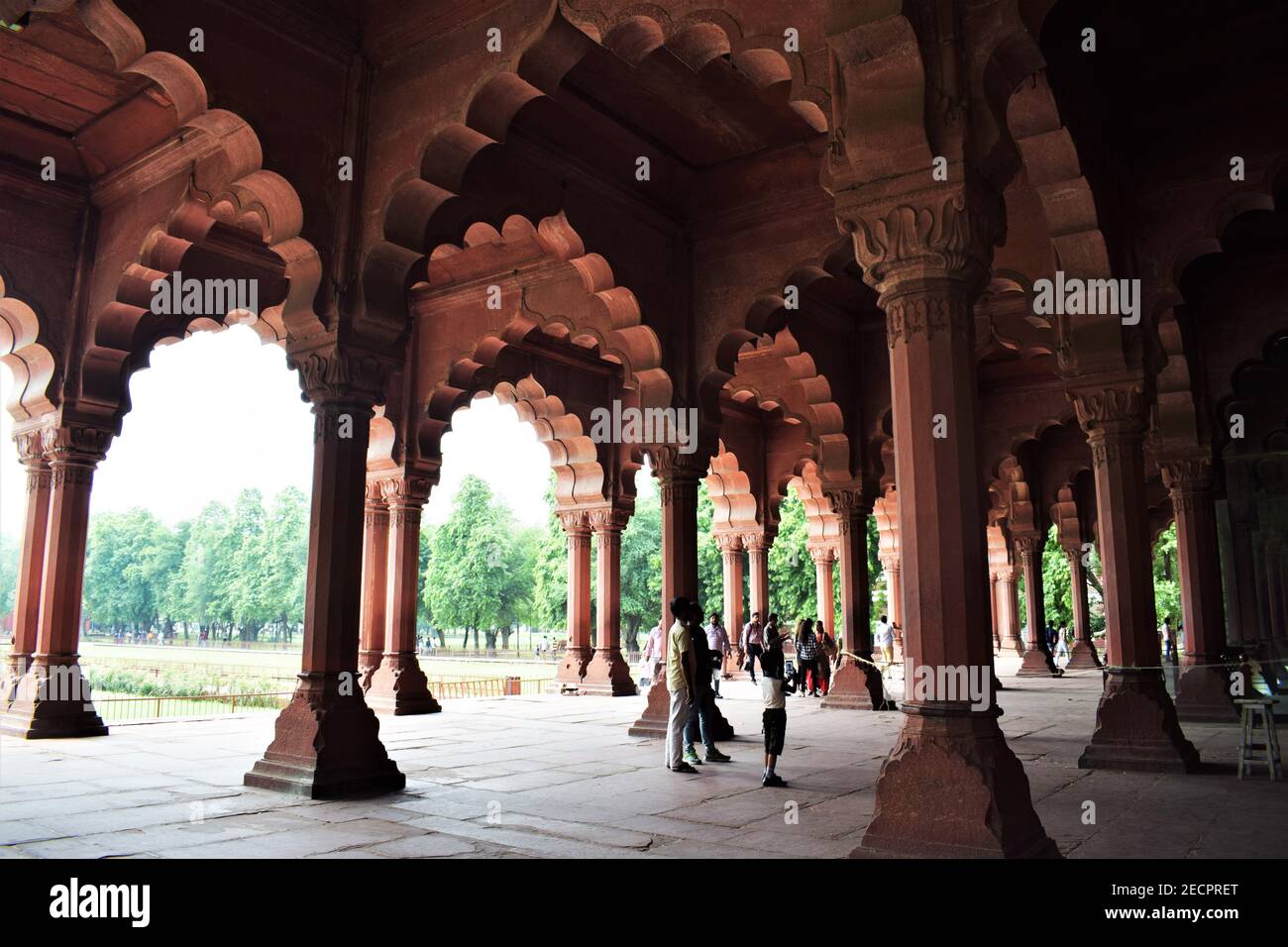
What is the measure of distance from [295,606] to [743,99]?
64.3 meters

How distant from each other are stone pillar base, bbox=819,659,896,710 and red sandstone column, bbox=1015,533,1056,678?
10.7 metres

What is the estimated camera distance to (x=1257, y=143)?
8.81m

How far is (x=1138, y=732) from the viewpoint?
→ 28.4 feet

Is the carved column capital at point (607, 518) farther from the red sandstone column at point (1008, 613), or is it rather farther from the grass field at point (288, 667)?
the grass field at point (288, 667)

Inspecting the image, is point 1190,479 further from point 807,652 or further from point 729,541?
point 729,541

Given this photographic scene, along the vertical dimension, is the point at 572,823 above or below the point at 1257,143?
below

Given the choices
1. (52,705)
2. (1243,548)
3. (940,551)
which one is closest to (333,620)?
(940,551)

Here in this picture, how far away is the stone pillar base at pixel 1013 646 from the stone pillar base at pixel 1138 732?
24.2m

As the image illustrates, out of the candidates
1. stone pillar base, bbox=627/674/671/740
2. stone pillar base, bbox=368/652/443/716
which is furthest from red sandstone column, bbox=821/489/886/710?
stone pillar base, bbox=368/652/443/716

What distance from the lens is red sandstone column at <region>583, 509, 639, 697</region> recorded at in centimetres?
1820

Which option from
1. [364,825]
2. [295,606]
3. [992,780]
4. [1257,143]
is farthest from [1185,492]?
[295,606]

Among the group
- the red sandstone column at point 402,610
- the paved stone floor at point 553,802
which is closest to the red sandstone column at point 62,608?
the paved stone floor at point 553,802

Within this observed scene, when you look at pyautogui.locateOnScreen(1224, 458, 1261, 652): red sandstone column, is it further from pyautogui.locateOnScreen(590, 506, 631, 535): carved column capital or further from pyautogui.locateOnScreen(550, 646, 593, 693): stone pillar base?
A: pyautogui.locateOnScreen(550, 646, 593, 693): stone pillar base
